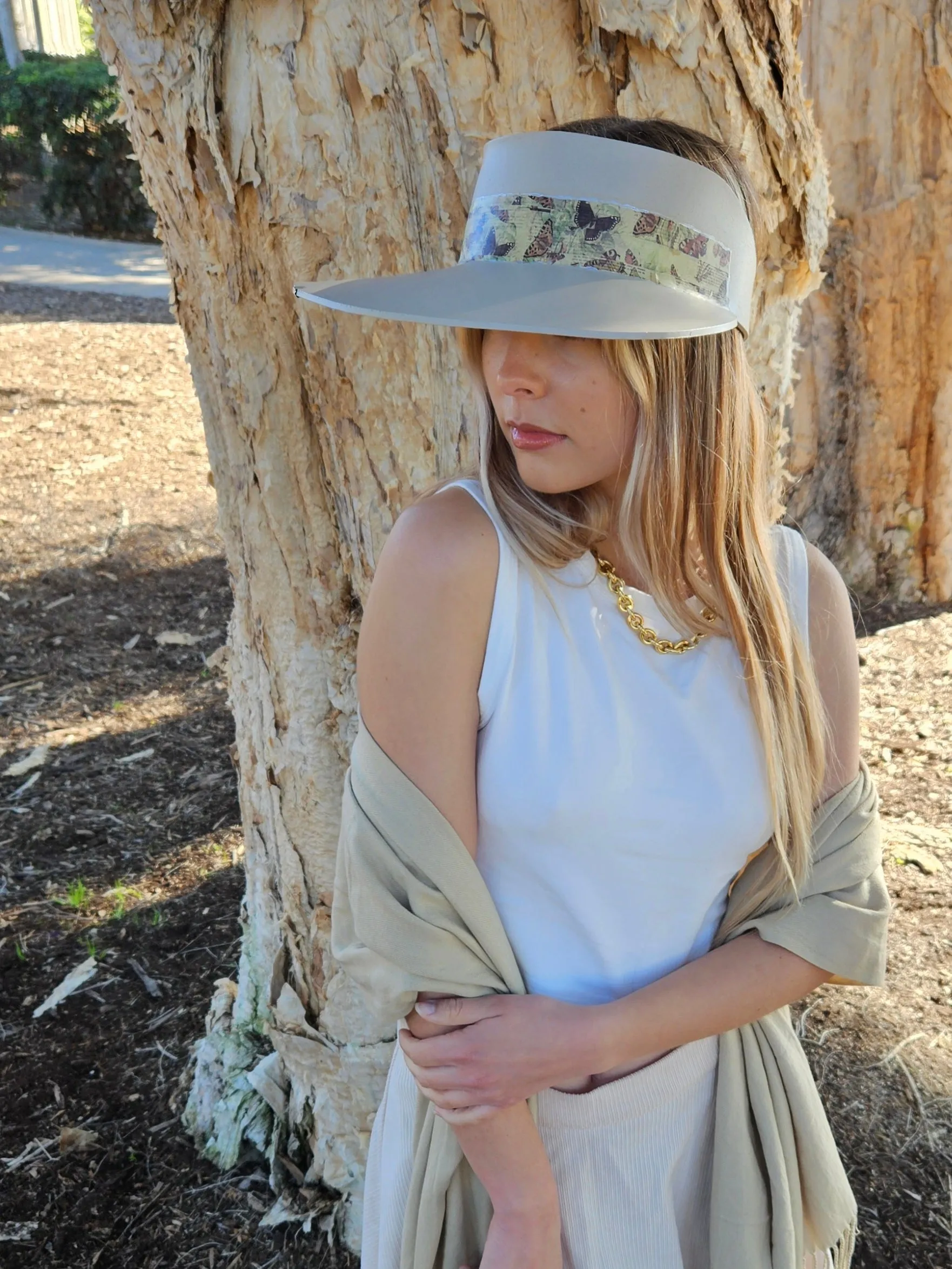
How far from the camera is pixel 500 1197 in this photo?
4.38 feet

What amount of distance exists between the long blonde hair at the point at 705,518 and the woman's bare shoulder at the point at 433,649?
0.07 m

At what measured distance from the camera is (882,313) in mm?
5020

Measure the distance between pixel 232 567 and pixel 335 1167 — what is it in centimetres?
129

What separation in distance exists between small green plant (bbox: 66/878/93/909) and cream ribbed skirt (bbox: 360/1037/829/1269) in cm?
217

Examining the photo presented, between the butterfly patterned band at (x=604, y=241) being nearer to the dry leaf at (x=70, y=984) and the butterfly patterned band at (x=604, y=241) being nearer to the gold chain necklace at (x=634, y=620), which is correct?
the gold chain necklace at (x=634, y=620)

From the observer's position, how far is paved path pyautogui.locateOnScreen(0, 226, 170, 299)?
36.6 ft

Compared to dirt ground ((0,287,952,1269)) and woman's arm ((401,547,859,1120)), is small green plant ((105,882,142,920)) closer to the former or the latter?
dirt ground ((0,287,952,1269))

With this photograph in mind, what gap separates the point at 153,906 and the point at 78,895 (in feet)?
→ 0.73

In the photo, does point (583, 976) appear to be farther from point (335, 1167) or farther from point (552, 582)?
point (335, 1167)

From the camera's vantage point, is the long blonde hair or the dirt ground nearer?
the long blonde hair

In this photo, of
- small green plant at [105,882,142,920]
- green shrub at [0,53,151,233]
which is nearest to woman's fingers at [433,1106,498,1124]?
small green plant at [105,882,142,920]

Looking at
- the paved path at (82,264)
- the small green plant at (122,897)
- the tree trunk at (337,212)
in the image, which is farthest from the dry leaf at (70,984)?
the paved path at (82,264)

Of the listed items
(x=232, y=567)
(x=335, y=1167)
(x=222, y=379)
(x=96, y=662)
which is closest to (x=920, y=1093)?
(x=335, y=1167)

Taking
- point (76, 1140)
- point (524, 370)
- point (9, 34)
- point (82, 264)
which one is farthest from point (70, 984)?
point (9, 34)
